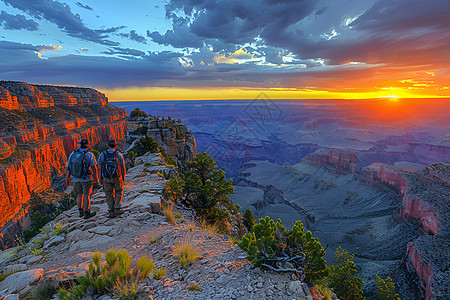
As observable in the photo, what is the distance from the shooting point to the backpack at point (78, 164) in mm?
8078

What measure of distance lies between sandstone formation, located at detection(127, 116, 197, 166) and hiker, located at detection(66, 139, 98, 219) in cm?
2083

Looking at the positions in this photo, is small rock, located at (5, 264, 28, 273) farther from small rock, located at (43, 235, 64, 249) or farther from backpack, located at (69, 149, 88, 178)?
backpack, located at (69, 149, 88, 178)

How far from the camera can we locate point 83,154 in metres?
8.23

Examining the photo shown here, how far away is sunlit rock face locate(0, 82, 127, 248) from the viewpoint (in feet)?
143

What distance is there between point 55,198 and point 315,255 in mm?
64892

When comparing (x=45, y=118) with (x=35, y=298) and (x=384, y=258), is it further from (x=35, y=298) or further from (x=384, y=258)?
(x=384, y=258)

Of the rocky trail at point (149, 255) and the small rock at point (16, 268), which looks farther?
the small rock at point (16, 268)

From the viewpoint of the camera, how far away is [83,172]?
8.27m

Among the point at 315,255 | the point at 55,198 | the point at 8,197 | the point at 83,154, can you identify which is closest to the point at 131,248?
the point at 83,154

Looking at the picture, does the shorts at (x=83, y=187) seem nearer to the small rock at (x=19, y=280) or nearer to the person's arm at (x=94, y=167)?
the person's arm at (x=94, y=167)

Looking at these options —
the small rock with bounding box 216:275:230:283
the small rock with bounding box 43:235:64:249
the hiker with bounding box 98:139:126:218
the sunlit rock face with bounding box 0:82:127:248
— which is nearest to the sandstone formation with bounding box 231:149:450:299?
the small rock with bounding box 216:275:230:283

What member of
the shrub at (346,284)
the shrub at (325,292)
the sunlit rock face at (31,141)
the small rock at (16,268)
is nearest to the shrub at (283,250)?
the shrub at (325,292)

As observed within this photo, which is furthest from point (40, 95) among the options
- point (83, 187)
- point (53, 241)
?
point (53, 241)

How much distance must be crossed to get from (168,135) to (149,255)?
25.0m
